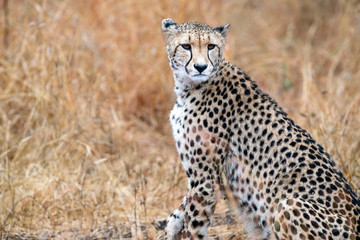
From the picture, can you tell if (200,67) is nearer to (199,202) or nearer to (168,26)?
(168,26)

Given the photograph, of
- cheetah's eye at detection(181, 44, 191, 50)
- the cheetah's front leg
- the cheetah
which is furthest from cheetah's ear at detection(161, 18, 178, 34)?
the cheetah's front leg

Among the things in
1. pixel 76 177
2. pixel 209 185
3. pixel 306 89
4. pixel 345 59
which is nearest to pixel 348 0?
pixel 345 59

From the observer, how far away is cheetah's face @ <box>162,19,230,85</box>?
3.45 metres

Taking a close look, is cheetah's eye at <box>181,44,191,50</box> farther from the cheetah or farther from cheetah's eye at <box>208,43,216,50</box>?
cheetah's eye at <box>208,43,216,50</box>

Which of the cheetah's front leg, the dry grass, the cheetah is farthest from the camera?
the dry grass

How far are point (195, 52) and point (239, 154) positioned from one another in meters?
0.60

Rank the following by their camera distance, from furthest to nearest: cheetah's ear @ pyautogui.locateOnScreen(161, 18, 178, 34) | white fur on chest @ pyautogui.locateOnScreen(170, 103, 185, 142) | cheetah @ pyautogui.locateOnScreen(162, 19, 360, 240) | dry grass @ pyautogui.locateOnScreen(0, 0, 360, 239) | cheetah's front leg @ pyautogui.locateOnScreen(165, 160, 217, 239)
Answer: dry grass @ pyautogui.locateOnScreen(0, 0, 360, 239) → cheetah's ear @ pyautogui.locateOnScreen(161, 18, 178, 34) → white fur on chest @ pyautogui.locateOnScreen(170, 103, 185, 142) → cheetah's front leg @ pyautogui.locateOnScreen(165, 160, 217, 239) → cheetah @ pyautogui.locateOnScreen(162, 19, 360, 240)

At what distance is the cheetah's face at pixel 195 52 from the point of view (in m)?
3.45

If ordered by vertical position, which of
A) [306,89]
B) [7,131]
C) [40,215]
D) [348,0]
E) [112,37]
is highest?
[348,0]

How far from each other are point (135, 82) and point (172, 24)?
229 centimetres

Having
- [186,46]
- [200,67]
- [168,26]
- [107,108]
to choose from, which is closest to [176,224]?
[200,67]

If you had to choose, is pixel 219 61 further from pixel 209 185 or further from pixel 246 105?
pixel 209 185

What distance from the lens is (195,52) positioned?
11.4ft

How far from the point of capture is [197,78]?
11.4 feet
